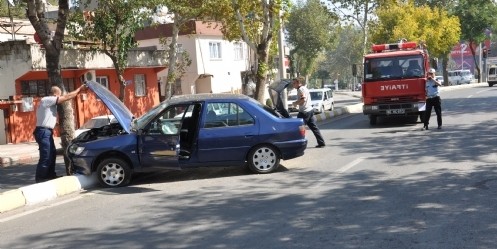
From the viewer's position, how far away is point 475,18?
5462cm

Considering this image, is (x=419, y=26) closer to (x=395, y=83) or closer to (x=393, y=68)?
(x=393, y=68)

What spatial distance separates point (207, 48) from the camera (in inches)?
1575

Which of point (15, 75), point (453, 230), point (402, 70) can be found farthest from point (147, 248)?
point (15, 75)

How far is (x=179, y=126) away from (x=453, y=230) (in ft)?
16.9

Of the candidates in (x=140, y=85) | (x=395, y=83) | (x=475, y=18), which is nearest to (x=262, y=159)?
(x=395, y=83)

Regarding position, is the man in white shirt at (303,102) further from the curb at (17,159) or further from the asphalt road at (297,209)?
the curb at (17,159)

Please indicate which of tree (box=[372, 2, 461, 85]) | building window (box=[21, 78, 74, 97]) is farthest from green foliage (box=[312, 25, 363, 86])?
building window (box=[21, 78, 74, 97])

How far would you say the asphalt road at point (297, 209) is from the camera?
5695mm

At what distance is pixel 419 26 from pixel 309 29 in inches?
642

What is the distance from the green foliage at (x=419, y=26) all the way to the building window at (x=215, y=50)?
48.3 feet

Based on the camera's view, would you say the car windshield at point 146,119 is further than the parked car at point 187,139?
Yes

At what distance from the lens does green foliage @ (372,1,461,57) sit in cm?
4650

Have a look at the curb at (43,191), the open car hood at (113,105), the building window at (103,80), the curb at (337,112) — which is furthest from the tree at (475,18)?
the curb at (43,191)

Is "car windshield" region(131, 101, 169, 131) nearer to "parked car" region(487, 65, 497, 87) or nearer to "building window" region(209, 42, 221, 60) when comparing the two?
"building window" region(209, 42, 221, 60)
